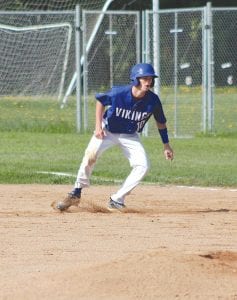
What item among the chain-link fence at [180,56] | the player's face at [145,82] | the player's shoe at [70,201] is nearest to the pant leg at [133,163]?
the player's shoe at [70,201]

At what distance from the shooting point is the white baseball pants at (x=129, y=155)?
497 inches

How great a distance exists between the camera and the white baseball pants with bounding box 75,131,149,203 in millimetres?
12625

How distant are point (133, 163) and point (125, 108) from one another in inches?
26.3

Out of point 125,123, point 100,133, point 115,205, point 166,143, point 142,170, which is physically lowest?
point 115,205

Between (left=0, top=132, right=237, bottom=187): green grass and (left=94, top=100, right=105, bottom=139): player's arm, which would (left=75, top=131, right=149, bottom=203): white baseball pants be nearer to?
(left=94, top=100, right=105, bottom=139): player's arm

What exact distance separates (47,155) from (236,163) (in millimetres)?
3158

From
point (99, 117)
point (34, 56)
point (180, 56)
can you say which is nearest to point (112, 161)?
point (99, 117)

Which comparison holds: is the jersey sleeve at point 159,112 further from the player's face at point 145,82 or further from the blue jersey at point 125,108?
the player's face at point 145,82

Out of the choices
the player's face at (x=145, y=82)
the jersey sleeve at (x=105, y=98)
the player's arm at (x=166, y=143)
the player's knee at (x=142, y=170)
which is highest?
the player's face at (x=145, y=82)

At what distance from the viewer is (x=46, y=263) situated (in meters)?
8.91

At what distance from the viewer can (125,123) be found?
41.3ft

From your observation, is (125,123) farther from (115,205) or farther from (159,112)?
(115,205)

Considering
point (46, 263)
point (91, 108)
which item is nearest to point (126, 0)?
point (91, 108)

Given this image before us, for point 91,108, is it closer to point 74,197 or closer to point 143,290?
point 74,197
